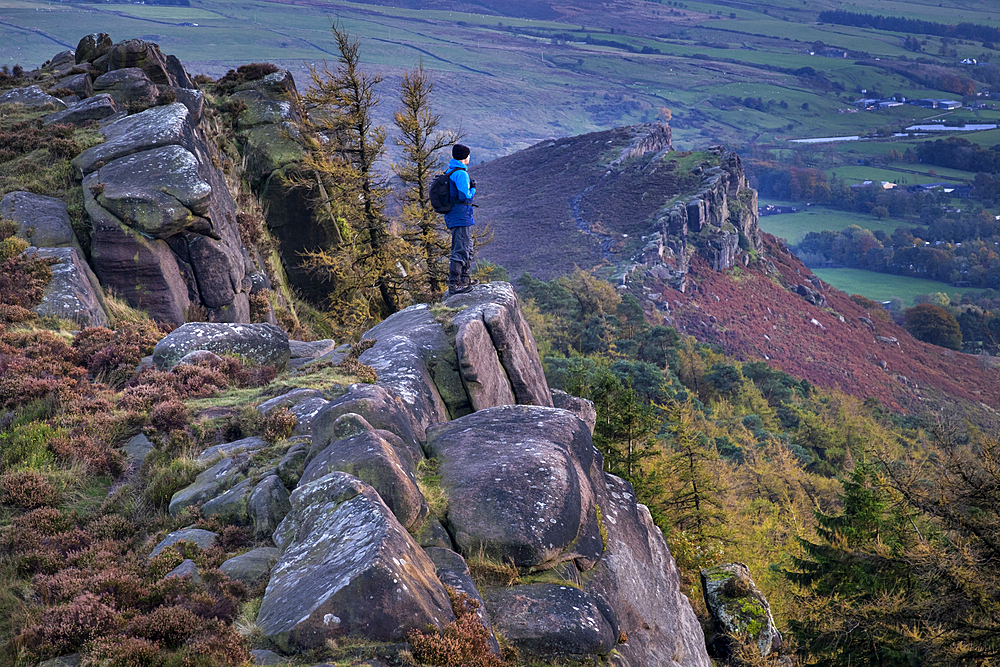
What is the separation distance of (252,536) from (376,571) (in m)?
3.30

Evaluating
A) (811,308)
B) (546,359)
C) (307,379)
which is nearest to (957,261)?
(811,308)

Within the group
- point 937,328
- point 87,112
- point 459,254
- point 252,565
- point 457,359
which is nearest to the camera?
point 252,565

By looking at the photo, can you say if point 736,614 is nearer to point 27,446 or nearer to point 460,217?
point 460,217

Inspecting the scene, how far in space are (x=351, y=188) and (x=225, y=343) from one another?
13994mm

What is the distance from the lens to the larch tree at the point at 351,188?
27.3 metres

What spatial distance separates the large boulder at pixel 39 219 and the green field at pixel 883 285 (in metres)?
175

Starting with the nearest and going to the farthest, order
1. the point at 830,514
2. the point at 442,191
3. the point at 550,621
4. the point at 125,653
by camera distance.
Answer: the point at 125,653 < the point at 550,621 < the point at 442,191 < the point at 830,514

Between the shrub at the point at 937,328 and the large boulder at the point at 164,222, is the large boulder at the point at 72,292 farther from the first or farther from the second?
the shrub at the point at 937,328

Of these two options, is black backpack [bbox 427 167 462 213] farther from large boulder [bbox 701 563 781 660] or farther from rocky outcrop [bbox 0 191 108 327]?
large boulder [bbox 701 563 781 660]

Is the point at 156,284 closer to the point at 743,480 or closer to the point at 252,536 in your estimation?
the point at 252,536

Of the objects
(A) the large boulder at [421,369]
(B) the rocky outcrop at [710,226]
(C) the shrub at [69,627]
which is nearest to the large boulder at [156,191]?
(A) the large boulder at [421,369]

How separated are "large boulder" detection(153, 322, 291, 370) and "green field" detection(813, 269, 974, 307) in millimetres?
172768

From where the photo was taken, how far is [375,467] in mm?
8922

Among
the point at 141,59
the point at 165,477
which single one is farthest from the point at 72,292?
the point at 141,59
